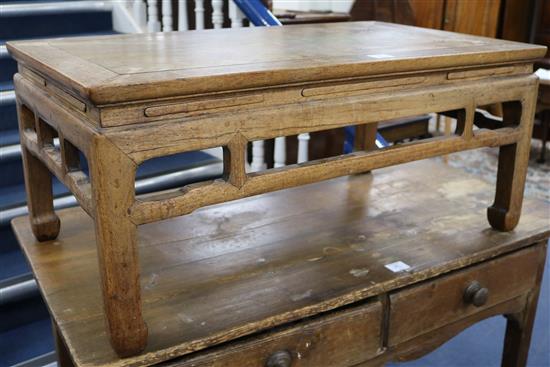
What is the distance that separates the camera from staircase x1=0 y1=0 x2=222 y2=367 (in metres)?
1.85

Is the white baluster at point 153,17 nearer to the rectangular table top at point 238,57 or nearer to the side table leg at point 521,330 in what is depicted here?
the rectangular table top at point 238,57

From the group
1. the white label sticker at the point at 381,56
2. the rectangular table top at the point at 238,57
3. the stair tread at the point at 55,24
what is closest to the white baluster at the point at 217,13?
the stair tread at the point at 55,24

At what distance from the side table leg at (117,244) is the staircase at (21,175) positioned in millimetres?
805

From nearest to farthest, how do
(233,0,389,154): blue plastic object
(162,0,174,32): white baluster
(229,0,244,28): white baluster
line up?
(233,0,389,154): blue plastic object < (229,0,244,28): white baluster < (162,0,174,32): white baluster

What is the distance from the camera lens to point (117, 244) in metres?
0.98

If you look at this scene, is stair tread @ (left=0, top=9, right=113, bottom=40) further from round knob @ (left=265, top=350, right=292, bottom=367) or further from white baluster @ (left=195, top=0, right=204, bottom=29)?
round knob @ (left=265, top=350, right=292, bottom=367)

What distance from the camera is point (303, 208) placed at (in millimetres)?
1696

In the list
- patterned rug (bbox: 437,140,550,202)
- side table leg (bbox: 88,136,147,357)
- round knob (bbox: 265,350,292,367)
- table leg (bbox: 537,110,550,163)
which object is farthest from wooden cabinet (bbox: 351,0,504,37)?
side table leg (bbox: 88,136,147,357)

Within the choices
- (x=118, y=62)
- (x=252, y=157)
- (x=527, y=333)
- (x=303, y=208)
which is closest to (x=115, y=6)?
(x=252, y=157)

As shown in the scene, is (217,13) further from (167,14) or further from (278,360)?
(278,360)

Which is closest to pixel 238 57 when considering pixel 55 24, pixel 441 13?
pixel 55 24

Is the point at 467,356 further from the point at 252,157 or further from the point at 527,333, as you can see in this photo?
the point at 252,157

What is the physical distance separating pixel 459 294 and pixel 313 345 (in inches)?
16.8

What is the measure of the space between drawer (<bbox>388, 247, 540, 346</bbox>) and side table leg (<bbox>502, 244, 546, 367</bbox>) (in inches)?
1.6
